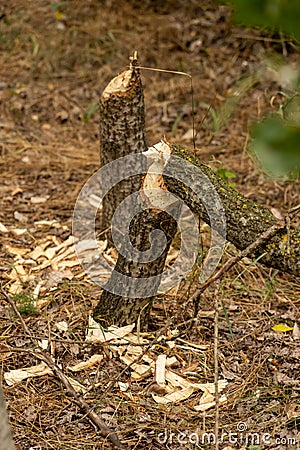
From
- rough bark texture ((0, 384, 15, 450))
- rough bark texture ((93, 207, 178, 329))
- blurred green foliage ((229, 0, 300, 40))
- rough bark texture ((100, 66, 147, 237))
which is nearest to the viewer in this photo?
blurred green foliage ((229, 0, 300, 40))

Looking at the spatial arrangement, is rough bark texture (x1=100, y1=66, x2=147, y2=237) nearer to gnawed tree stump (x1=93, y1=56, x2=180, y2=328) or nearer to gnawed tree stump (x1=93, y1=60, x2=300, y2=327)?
gnawed tree stump (x1=93, y1=56, x2=180, y2=328)

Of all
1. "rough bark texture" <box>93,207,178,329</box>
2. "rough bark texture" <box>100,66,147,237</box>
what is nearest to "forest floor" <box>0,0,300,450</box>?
"rough bark texture" <box>93,207,178,329</box>

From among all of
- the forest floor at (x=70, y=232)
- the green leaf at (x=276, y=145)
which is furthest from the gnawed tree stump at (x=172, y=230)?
the green leaf at (x=276, y=145)

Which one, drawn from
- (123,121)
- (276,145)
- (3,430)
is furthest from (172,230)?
(276,145)

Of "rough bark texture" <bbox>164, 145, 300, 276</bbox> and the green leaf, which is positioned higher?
the green leaf

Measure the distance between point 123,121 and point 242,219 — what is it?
84 centimetres

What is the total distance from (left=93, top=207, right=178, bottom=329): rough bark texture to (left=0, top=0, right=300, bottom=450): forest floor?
0.37 feet

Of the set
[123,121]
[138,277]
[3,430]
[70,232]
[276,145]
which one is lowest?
[70,232]

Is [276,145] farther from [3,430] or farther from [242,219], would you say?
[242,219]

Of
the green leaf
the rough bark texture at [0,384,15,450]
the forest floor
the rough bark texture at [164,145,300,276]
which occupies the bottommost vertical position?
the forest floor

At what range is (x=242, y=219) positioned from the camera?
2219 millimetres

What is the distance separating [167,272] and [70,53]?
101 inches

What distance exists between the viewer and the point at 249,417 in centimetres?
212

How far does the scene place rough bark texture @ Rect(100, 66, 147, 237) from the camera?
8.95 feet
